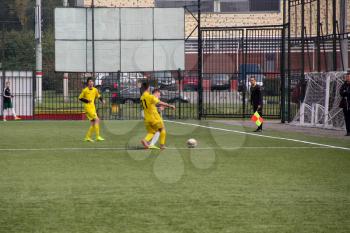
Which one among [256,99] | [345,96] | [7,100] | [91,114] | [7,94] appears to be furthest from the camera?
[7,100]

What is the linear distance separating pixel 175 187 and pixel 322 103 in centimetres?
1871

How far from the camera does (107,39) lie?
40375 millimetres

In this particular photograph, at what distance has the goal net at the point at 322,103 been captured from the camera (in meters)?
29.6

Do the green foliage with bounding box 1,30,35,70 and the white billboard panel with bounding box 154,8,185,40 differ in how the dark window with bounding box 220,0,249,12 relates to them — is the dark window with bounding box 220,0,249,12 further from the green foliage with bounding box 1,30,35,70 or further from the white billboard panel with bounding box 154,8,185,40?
the white billboard panel with bounding box 154,8,185,40

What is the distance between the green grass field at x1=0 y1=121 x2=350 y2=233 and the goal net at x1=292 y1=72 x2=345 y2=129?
7.09m

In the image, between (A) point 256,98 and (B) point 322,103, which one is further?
(B) point 322,103

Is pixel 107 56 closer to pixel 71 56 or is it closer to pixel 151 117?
pixel 71 56

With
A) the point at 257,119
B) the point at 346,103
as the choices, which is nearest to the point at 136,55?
the point at 257,119

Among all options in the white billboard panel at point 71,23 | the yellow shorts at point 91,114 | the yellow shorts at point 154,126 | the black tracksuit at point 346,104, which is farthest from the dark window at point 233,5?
the yellow shorts at point 154,126

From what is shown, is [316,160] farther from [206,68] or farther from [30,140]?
[206,68]

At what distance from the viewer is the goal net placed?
2962 cm

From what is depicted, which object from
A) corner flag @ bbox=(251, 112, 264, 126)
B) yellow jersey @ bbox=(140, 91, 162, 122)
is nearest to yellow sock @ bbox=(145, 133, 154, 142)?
yellow jersey @ bbox=(140, 91, 162, 122)

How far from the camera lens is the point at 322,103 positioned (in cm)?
3091

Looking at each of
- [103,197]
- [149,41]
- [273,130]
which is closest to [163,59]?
[149,41]
